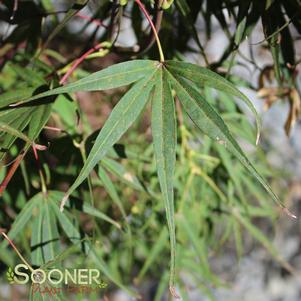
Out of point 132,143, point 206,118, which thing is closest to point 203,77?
point 206,118

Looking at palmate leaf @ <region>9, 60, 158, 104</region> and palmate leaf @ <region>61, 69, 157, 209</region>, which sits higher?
palmate leaf @ <region>9, 60, 158, 104</region>

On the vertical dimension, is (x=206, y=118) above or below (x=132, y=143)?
above

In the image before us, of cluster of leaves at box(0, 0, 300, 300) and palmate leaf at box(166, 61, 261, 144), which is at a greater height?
palmate leaf at box(166, 61, 261, 144)

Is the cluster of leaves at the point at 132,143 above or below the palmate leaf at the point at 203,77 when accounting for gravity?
below

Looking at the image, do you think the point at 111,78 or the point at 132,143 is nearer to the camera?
the point at 111,78

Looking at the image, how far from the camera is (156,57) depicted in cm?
82

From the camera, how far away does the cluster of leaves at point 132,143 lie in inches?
24.4

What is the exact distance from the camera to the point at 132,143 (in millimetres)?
1280

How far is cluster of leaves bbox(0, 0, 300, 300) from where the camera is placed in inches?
24.4

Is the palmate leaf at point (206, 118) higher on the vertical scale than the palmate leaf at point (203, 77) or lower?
lower

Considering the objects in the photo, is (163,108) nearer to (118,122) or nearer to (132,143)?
(118,122)

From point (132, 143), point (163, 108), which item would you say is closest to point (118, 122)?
point (163, 108)

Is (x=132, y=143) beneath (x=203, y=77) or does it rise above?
beneath

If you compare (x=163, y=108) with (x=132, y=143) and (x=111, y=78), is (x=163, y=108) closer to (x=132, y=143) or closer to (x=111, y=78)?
(x=111, y=78)
